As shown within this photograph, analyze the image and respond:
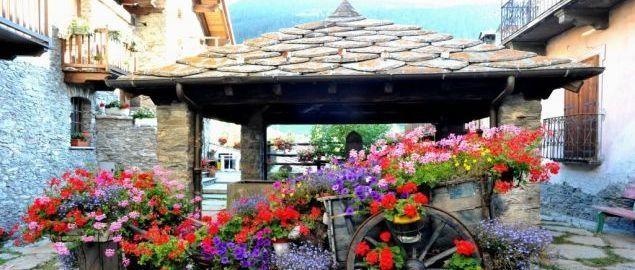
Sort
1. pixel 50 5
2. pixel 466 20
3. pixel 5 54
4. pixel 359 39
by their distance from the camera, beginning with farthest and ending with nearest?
pixel 466 20
pixel 50 5
pixel 5 54
pixel 359 39

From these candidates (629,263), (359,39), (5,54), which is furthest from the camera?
(5,54)

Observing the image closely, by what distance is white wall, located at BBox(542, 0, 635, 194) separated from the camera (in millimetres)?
7238

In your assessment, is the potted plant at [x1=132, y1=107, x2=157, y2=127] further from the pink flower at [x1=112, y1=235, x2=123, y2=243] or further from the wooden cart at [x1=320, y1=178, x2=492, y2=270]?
the wooden cart at [x1=320, y1=178, x2=492, y2=270]

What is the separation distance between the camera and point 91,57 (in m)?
10.1

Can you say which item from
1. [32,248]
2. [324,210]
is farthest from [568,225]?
[32,248]

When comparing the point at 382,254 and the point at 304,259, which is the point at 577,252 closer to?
the point at 382,254

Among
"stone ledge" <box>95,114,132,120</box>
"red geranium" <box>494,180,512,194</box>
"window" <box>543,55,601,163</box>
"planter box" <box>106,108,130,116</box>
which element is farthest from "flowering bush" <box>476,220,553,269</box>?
"planter box" <box>106,108,130,116</box>

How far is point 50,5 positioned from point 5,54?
3017 millimetres

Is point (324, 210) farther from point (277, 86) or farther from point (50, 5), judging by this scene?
point (50, 5)

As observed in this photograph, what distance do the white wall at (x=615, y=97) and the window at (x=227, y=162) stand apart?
13.1m

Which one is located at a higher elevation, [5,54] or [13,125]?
[5,54]

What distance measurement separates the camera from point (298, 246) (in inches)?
161

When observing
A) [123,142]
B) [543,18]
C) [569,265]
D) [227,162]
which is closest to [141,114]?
[123,142]

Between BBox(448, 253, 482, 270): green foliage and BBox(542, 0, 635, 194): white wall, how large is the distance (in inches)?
201
